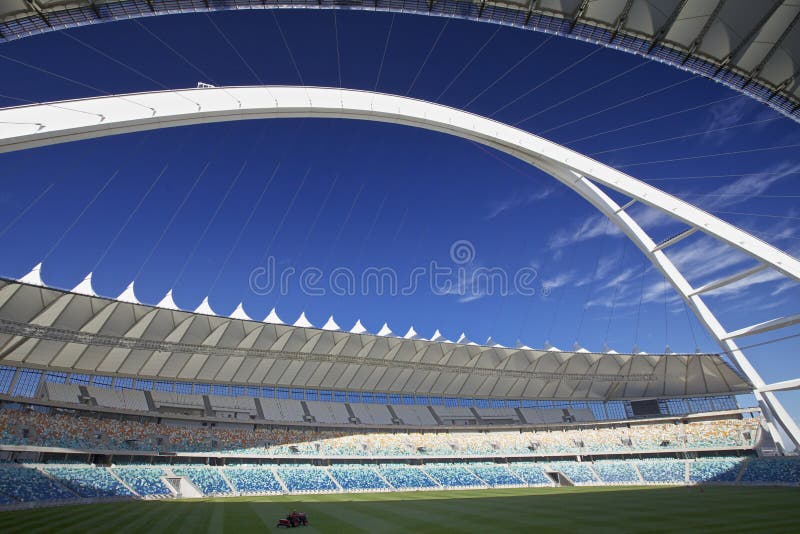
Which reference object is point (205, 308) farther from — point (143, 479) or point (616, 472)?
point (616, 472)

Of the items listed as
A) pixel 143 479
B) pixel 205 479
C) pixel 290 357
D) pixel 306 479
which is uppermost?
pixel 290 357

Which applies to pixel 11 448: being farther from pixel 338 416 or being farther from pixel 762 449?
pixel 762 449

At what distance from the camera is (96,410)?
36531mm

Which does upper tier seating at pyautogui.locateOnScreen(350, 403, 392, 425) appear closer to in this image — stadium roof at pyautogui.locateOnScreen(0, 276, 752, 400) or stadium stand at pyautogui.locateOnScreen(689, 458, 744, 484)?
stadium roof at pyautogui.locateOnScreen(0, 276, 752, 400)

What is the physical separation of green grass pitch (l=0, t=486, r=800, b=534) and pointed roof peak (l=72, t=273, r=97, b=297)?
43.1 feet

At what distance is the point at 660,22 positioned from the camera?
12828 millimetres

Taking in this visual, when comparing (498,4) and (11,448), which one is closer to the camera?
(498,4)

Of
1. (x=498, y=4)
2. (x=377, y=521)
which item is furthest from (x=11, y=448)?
(x=498, y=4)

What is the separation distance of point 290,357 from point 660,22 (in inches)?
1522

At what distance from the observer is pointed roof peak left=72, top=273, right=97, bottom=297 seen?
3002 centimetres

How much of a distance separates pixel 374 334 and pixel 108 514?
24.7 metres

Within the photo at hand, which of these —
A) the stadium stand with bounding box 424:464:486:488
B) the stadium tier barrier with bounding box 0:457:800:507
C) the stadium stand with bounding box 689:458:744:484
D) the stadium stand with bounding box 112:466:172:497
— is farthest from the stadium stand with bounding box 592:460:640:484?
the stadium stand with bounding box 112:466:172:497

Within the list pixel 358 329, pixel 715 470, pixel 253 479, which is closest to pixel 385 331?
pixel 358 329

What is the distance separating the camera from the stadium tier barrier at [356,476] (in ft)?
90.6
